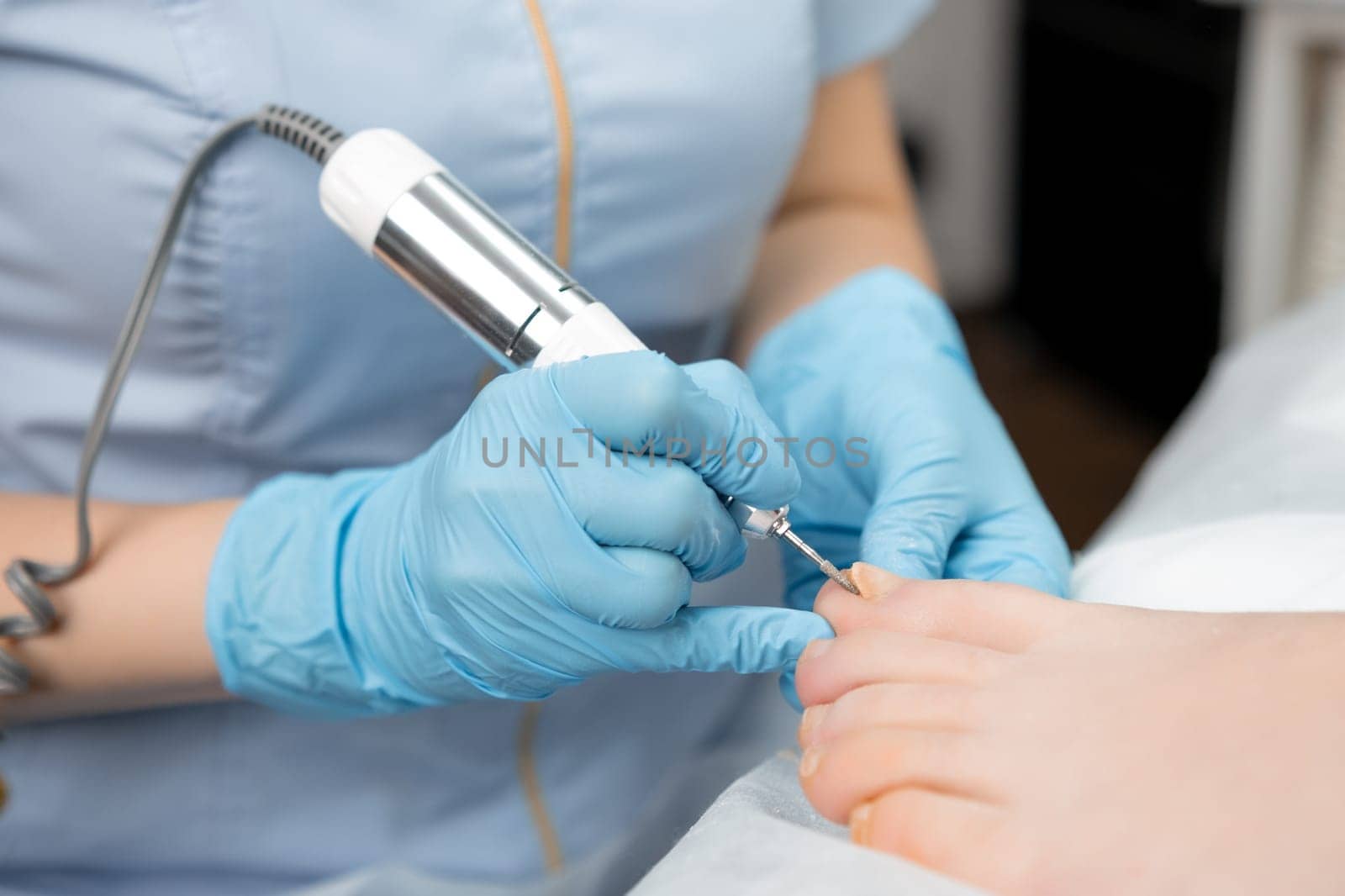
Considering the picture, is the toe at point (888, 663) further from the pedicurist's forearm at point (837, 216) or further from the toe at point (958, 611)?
the pedicurist's forearm at point (837, 216)

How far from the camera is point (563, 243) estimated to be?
28.7 inches

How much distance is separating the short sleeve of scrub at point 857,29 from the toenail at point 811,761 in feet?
1.83

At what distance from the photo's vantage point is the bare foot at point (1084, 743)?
44 cm

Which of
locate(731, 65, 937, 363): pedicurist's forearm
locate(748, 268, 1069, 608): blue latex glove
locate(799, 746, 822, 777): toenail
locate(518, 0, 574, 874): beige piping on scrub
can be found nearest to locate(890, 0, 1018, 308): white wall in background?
locate(731, 65, 937, 363): pedicurist's forearm

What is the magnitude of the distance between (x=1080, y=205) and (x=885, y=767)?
6.72 feet

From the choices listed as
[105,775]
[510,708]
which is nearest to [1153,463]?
[510,708]

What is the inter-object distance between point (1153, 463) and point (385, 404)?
23.9 inches

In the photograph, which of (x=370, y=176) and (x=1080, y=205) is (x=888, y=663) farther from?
(x=1080, y=205)

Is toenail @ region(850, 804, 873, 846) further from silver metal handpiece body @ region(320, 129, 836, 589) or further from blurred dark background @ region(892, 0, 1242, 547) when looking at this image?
blurred dark background @ region(892, 0, 1242, 547)

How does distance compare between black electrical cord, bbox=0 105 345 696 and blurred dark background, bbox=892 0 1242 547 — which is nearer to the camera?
black electrical cord, bbox=0 105 345 696

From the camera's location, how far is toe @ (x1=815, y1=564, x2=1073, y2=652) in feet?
→ 1.82

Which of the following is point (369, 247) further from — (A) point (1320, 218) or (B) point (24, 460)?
(A) point (1320, 218)

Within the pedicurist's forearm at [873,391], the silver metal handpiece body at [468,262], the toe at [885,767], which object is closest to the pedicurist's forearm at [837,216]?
the pedicurist's forearm at [873,391]

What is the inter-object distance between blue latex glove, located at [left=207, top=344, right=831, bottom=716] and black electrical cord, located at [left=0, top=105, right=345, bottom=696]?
0.28ft
